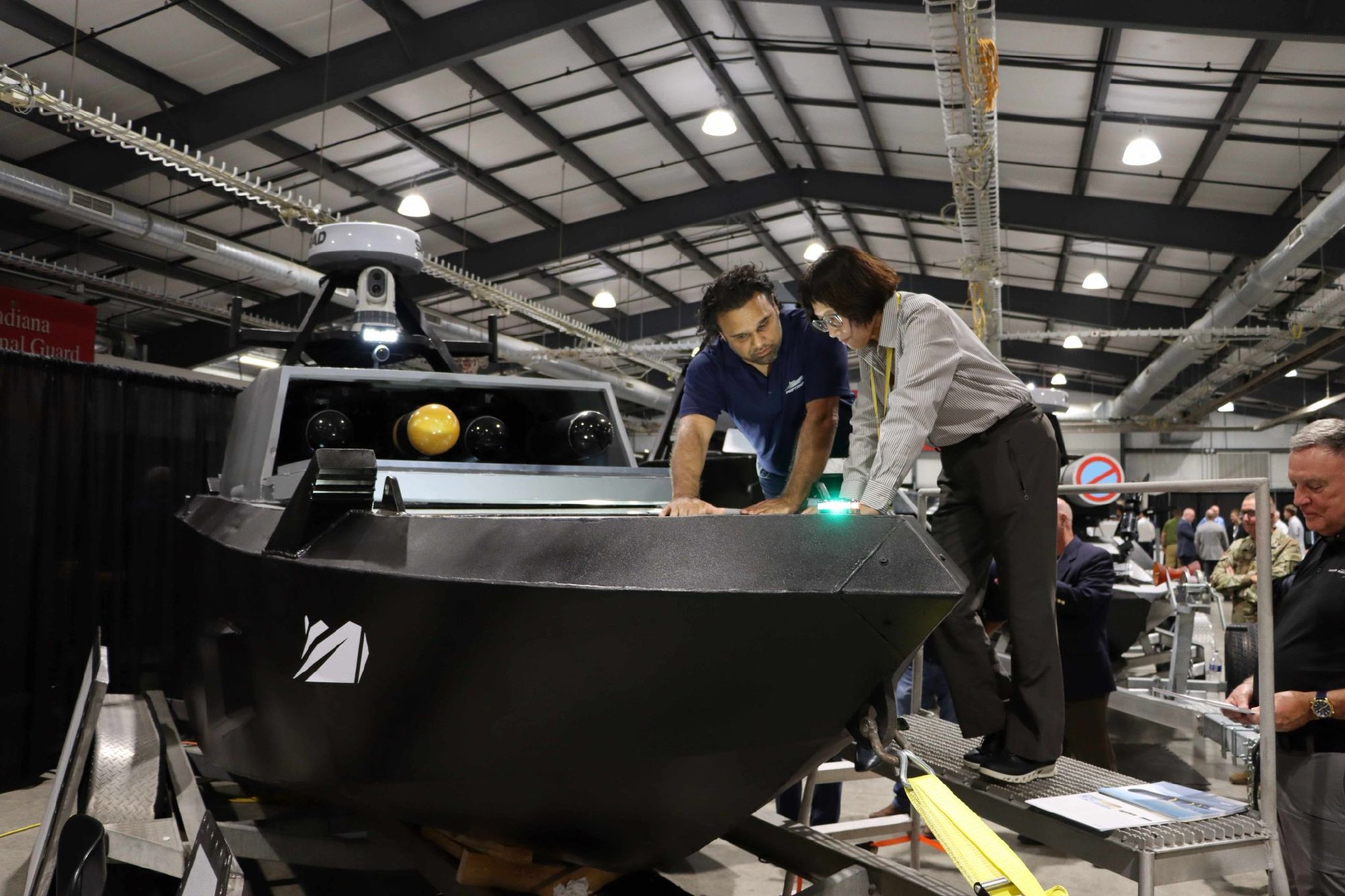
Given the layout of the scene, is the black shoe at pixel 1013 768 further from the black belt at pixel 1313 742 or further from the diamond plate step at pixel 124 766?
the diamond plate step at pixel 124 766

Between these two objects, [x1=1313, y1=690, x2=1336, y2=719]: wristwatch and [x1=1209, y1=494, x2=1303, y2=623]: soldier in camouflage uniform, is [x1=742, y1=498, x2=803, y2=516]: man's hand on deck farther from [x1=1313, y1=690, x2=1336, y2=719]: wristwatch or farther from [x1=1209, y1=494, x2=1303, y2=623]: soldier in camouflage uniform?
[x1=1209, y1=494, x2=1303, y2=623]: soldier in camouflage uniform

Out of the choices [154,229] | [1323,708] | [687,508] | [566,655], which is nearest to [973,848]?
[566,655]

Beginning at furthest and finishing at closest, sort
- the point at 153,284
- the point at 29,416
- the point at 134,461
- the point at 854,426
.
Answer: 1. the point at 153,284
2. the point at 134,461
3. the point at 29,416
4. the point at 854,426

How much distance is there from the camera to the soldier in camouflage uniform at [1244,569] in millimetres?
5523

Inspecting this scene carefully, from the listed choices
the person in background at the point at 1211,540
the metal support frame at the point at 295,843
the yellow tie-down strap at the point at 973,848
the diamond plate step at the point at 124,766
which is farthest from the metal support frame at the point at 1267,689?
the person in background at the point at 1211,540

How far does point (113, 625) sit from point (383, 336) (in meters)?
2.55

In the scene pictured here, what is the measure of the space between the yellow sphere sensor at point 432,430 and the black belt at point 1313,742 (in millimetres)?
2132

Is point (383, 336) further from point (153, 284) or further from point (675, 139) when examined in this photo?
point (153, 284)

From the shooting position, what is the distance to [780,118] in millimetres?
10367

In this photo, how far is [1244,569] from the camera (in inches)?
239

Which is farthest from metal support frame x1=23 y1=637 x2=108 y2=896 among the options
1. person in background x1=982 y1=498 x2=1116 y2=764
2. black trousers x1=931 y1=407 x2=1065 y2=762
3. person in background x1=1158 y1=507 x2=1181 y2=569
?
person in background x1=1158 y1=507 x2=1181 y2=569

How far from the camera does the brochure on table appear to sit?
1939mm

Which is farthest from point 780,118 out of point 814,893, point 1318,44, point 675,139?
point 814,893

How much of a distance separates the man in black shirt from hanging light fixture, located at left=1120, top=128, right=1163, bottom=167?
6.67 m
